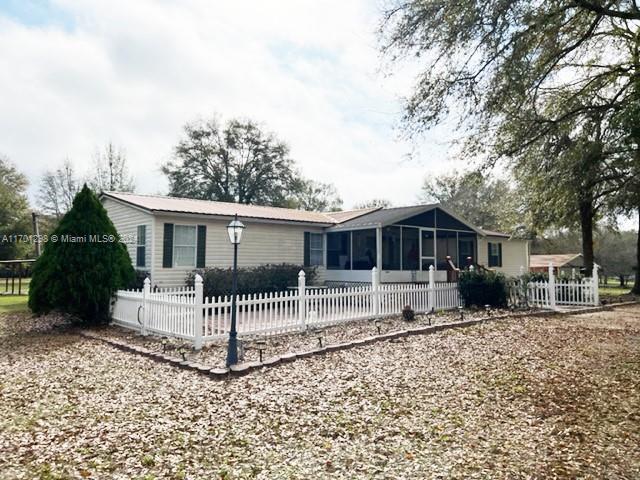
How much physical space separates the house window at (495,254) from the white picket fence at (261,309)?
13949 mm

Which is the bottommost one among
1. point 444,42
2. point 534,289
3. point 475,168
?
point 534,289

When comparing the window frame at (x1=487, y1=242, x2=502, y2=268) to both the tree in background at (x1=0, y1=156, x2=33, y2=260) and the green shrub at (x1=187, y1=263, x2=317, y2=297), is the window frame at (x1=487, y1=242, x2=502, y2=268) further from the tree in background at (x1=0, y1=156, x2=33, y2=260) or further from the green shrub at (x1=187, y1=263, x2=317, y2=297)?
the tree in background at (x1=0, y1=156, x2=33, y2=260)

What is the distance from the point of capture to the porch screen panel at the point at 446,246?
2019 cm

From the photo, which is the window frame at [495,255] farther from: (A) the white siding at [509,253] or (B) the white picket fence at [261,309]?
(B) the white picket fence at [261,309]

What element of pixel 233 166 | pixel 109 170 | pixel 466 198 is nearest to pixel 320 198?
pixel 233 166

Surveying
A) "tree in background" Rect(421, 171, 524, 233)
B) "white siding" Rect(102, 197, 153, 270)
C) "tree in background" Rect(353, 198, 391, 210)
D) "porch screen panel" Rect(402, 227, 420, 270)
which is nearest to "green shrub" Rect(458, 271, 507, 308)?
"porch screen panel" Rect(402, 227, 420, 270)

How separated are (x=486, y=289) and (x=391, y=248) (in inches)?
218

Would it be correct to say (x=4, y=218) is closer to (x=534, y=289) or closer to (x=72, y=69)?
(x=72, y=69)

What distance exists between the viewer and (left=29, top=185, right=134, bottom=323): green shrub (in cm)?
961

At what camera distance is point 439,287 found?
40.1 feet

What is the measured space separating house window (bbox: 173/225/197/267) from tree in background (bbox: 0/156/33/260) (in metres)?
23.8

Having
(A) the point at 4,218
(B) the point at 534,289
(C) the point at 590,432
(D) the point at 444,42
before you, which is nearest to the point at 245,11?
(D) the point at 444,42

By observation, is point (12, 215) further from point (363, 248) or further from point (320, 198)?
point (363, 248)

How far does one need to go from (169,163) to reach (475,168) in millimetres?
32081
